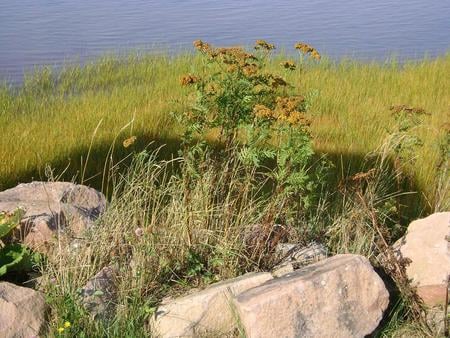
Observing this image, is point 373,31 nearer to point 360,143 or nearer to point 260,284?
point 360,143

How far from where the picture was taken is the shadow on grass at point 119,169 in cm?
546

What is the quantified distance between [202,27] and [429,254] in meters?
11.2

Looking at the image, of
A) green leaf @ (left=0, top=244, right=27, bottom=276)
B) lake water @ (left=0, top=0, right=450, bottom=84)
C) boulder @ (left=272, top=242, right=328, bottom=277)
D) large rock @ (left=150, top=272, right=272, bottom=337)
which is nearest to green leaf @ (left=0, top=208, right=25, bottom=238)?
green leaf @ (left=0, top=244, right=27, bottom=276)

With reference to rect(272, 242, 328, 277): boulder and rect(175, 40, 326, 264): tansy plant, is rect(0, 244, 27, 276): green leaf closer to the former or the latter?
rect(175, 40, 326, 264): tansy plant

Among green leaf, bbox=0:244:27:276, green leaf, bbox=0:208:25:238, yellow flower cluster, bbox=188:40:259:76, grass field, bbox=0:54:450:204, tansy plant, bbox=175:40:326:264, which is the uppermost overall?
yellow flower cluster, bbox=188:40:259:76

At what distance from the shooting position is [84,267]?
3871mm

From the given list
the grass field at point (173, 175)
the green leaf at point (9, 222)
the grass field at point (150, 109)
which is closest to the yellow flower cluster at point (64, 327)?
the grass field at point (173, 175)

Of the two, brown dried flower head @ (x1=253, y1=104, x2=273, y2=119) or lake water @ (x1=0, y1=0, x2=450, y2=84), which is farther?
lake water @ (x1=0, y1=0, x2=450, y2=84)

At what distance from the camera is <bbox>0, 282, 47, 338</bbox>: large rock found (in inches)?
136

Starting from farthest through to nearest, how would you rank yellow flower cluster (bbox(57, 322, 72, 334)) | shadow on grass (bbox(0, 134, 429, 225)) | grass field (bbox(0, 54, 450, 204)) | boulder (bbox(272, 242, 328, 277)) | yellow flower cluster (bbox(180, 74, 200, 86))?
grass field (bbox(0, 54, 450, 204))
shadow on grass (bbox(0, 134, 429, 225))
boulder (bbox(272, 242, 328, 277))
yellow flower cluster (bbox(180, 74, 200, 86))
yellow flower cluster (bbox(57, 322, 72, 334))

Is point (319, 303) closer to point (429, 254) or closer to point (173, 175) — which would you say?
point (429, 254)

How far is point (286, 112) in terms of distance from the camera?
3795 mm

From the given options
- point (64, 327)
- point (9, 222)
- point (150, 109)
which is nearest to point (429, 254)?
point (64, 327)

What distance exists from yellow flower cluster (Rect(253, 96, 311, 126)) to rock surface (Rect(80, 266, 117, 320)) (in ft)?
3.66
